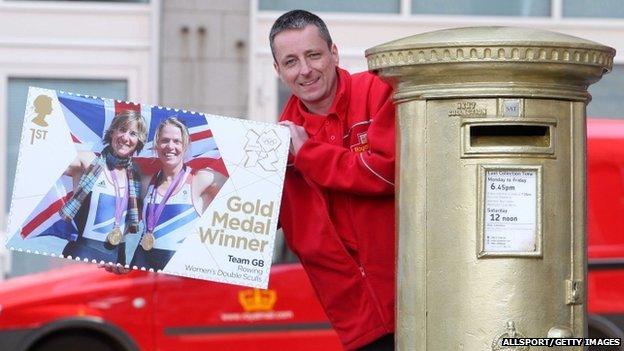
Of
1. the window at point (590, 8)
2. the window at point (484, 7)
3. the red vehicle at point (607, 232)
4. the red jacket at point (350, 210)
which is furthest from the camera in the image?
the window at point (590, 8)

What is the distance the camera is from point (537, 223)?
12.6ft

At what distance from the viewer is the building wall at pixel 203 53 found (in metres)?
12.7

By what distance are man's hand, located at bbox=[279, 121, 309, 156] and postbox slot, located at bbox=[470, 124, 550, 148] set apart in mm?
631

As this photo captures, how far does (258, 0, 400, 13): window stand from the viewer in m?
13.0

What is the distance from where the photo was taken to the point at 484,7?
13.2 meters

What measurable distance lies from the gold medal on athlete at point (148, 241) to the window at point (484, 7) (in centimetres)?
919

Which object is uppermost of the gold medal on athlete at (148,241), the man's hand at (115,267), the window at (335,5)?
the window at (335,5)

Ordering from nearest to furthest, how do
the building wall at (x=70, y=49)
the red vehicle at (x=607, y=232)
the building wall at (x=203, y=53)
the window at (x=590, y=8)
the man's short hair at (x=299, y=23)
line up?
the man's short hair at (x=299, y=23) < the red vehicle at (x=607, y=232) < the building wall at (x=203, y=53) < the building wall at (x=70, y=49) < the window at (x=590, y=8)

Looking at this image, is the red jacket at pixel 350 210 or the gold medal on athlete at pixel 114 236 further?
the gold medal on athlete at pixel 114 236

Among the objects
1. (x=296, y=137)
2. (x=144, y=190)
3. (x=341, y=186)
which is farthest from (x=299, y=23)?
(x=144, y=190)

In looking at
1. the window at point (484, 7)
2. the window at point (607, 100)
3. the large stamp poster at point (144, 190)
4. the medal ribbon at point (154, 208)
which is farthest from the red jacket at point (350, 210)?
the window at point (607, 100)

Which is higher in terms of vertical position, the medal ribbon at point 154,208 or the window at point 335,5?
the window at point 335,5

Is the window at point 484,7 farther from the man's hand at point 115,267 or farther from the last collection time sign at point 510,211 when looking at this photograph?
the last collection time sign at point 510,211

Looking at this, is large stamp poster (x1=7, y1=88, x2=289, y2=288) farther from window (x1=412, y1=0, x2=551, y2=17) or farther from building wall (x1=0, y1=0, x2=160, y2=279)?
window (x1=412, y1=0, x2=551, y2=17)
